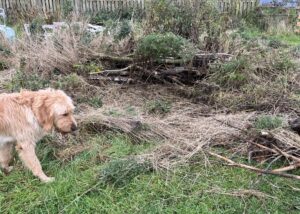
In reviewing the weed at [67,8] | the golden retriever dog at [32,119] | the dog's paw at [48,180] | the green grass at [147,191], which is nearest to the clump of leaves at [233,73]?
the green grass at [147,191]

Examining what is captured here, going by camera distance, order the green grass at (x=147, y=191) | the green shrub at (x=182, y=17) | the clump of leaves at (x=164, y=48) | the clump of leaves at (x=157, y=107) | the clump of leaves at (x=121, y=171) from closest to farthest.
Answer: the green grass at (x=147, y=191) < the clump of leaves at (x=121, y=171) < the clump of leaves at (x=157, y=107) < the clump of leaves at (x=164, y=48) < the green shrub at (x=182, y=17)

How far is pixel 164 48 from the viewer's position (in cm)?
682

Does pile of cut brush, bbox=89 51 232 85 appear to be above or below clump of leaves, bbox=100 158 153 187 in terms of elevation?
above

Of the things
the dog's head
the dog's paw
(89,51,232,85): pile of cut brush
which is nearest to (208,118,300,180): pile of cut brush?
the dog's head

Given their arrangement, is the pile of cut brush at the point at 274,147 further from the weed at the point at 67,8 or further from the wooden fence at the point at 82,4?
the wooden fence at the point at 82,4

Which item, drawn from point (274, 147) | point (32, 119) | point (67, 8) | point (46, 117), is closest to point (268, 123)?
point (274, 147)

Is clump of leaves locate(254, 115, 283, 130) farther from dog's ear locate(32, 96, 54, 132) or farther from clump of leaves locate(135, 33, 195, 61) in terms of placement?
dog's ear locate(32, 96, 54, 132)

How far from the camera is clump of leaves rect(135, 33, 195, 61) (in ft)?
22.3

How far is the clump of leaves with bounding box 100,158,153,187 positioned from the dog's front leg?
632 millimetres

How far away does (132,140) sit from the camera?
17.5 ft

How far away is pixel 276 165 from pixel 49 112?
2.55m

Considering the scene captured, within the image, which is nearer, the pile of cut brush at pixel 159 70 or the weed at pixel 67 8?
the pile of cut brush at pixel 159 70

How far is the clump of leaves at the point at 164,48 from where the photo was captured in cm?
679

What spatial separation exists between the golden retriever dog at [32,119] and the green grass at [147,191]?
0.90ft
